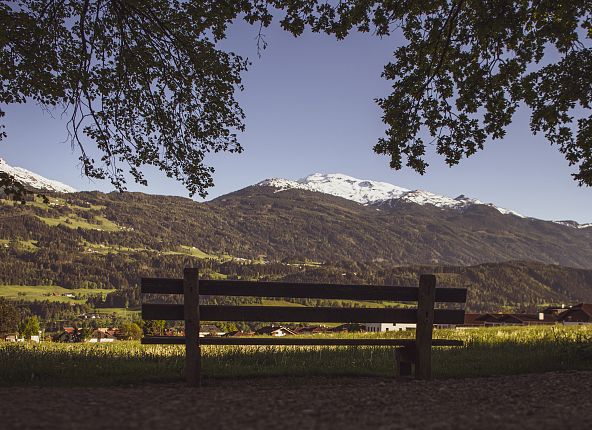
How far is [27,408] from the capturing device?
6.76m

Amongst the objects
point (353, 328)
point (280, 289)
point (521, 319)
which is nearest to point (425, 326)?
point (280, 289)

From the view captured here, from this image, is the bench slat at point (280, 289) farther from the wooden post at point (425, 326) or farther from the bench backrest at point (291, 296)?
the wooden post at point (425, 326)

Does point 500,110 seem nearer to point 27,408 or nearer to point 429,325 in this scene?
point 429,325

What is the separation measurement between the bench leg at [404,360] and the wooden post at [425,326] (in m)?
0.16

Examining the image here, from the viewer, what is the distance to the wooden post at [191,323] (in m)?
9.55

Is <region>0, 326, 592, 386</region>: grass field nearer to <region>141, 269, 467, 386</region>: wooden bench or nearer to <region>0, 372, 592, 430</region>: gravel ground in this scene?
<region>141, 269, 467, 386</region>: wooden bench

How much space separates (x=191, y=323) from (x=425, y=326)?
4.51m

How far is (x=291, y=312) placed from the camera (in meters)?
10.2

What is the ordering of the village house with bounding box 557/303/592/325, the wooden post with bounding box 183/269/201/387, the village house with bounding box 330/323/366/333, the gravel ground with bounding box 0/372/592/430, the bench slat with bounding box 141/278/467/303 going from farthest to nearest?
the village house with bounding box 557/303/592/325 < the village house with bounding box 330/323/366/333 < the bench slat with bounding box 141/278/467/303 < the wooden post with bounding box 183/269/201/387 < the gravel ground with bounding box 0/372/592/430

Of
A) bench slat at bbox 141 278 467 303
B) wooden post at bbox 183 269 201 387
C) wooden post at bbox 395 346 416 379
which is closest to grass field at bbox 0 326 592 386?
wooden post at bbox 395 346 416 379

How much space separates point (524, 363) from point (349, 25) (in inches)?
385

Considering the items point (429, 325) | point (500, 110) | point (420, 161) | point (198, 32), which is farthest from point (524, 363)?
point (198, 32)

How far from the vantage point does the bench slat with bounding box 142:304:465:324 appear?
9914 millimetres

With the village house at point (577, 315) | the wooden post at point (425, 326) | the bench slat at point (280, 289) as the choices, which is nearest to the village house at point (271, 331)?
the wooden post at point (425, 326)
